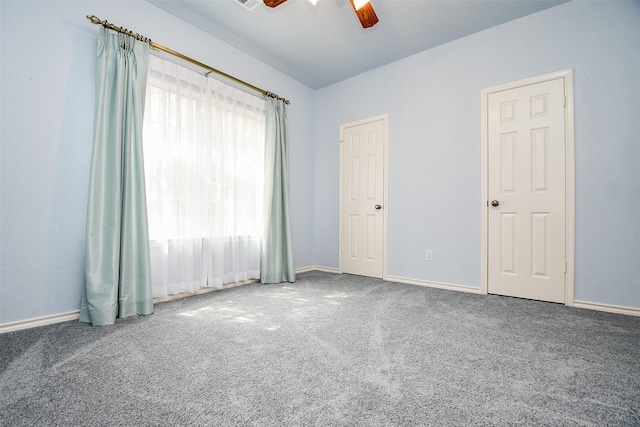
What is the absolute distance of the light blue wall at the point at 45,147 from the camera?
1923mm

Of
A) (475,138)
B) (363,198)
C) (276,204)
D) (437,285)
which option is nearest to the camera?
(475,138)

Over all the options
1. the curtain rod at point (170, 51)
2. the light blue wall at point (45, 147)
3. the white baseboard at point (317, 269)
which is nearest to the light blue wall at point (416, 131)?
the light blue wall at point (45, 147)

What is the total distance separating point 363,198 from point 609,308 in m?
2.60

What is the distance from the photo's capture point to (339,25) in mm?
2947

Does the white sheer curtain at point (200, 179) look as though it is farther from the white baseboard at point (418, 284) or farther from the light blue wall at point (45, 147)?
the white baseboard at point (418, 284)

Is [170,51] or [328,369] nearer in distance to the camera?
[328,369]

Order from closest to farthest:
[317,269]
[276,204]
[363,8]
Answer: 1. [363,8]
2. [276,204]
3. [317,269]

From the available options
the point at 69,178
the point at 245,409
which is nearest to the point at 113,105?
the point at 69,178

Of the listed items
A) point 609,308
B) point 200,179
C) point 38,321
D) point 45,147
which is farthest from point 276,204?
point 609,308

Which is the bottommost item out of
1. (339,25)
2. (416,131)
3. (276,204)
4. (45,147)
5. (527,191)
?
(276,204)

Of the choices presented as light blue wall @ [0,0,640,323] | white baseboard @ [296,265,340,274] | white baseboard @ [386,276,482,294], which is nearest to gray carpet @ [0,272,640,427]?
light blue wall @ [0,0,640,323]

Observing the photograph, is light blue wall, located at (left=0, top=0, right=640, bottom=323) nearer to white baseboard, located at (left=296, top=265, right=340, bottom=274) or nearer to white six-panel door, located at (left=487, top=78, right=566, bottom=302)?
white six-panel door, located at (left=487, top=78, right=566, bottom=302)

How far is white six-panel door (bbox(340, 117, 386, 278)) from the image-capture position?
12.4 feet

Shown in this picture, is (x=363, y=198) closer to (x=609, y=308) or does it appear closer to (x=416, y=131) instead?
(x=416, y=131)
